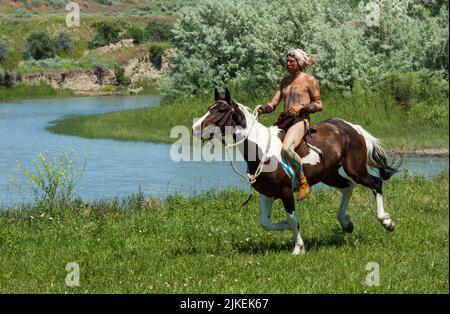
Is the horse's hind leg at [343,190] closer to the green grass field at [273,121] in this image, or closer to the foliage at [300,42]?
the green grass field at [273,121]

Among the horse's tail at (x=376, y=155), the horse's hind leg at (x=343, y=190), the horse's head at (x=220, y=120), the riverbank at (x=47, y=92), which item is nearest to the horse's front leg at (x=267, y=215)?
the horse's head at (x=220, y=120)

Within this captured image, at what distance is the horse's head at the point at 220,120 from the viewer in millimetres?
11906

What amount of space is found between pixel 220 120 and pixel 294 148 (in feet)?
4.22

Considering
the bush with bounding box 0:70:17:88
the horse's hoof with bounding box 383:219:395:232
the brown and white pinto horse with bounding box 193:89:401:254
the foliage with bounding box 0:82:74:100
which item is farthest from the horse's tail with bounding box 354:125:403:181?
the bush with bounding box 0:70:17:88

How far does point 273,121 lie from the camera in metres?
40.9

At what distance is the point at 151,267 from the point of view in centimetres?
1216

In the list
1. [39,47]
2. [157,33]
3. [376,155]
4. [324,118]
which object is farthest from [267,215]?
[157,33]

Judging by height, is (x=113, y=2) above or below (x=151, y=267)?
below

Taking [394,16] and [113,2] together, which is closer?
[394,16]

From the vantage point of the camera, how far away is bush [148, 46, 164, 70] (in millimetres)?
99188

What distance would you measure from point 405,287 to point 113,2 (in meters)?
164

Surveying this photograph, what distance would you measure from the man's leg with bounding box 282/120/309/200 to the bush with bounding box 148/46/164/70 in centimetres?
8756

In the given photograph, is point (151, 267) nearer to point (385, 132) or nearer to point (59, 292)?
point (59, 292)
